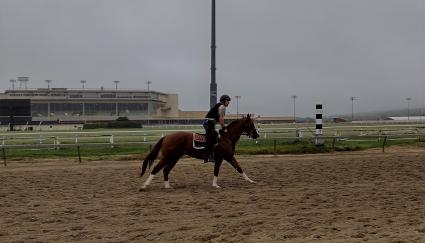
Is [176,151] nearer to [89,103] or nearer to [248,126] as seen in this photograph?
[248,126]

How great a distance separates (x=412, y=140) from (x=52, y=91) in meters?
80.7

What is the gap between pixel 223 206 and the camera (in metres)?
8.77

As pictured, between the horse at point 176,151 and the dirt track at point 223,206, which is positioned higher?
the horse at point 176,151

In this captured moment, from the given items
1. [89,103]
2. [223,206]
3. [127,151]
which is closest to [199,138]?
[223,206]

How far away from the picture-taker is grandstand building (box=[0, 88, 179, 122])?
93.6 m

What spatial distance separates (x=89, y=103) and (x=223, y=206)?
90.3m

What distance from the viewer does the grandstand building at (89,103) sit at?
307 ft

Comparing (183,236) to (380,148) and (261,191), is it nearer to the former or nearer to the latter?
(261,191)

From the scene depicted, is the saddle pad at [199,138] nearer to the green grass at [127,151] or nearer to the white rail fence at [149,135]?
the green grass at [127,151]

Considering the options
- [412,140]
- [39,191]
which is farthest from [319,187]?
[412,140]

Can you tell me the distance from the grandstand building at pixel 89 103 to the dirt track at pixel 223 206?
262 ft

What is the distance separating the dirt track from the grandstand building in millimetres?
79775

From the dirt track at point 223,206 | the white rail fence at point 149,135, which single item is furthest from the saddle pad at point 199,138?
the white rail fence at point 149,135

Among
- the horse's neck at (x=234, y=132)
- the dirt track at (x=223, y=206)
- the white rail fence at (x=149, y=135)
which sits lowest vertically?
the dirt track at (x=223, y=206)
